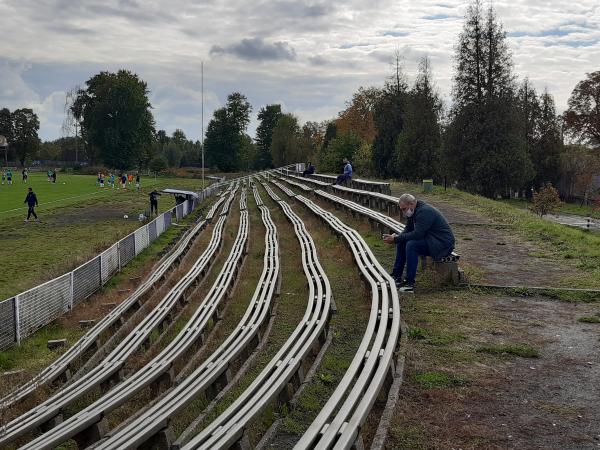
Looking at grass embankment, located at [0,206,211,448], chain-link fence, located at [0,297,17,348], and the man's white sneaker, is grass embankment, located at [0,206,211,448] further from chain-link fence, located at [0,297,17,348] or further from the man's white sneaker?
the man's white sneaker

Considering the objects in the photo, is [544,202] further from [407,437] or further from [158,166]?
[158,166]

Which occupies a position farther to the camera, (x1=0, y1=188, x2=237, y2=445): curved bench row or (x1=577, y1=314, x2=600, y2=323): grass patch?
(x1=577, y1=314, x2=600, y2=323): grass patch

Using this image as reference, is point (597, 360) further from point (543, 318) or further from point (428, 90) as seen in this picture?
point (428, 90)

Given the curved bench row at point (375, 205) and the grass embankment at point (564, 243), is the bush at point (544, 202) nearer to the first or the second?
the curved bench row at point (375, 205)

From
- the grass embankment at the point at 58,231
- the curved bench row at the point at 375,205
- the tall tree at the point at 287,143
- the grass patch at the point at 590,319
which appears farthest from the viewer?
the tall tree at the point at 287,143

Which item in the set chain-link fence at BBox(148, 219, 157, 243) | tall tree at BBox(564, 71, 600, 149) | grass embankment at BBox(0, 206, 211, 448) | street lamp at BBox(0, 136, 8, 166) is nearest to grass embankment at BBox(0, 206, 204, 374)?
grass embankment at BBox(0, 206, 211, 448)

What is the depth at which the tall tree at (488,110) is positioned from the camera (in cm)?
4556

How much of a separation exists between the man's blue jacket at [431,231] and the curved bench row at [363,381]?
862mm

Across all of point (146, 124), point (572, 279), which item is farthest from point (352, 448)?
point (146, 124)

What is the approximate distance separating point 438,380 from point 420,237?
407cm

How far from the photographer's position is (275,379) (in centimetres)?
631

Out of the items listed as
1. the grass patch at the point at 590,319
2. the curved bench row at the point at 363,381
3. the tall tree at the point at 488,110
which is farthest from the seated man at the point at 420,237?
the tall tree at the point at 488,110

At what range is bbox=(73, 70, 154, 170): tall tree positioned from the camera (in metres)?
97.2

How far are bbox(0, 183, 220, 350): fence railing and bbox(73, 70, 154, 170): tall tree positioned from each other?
267ft
